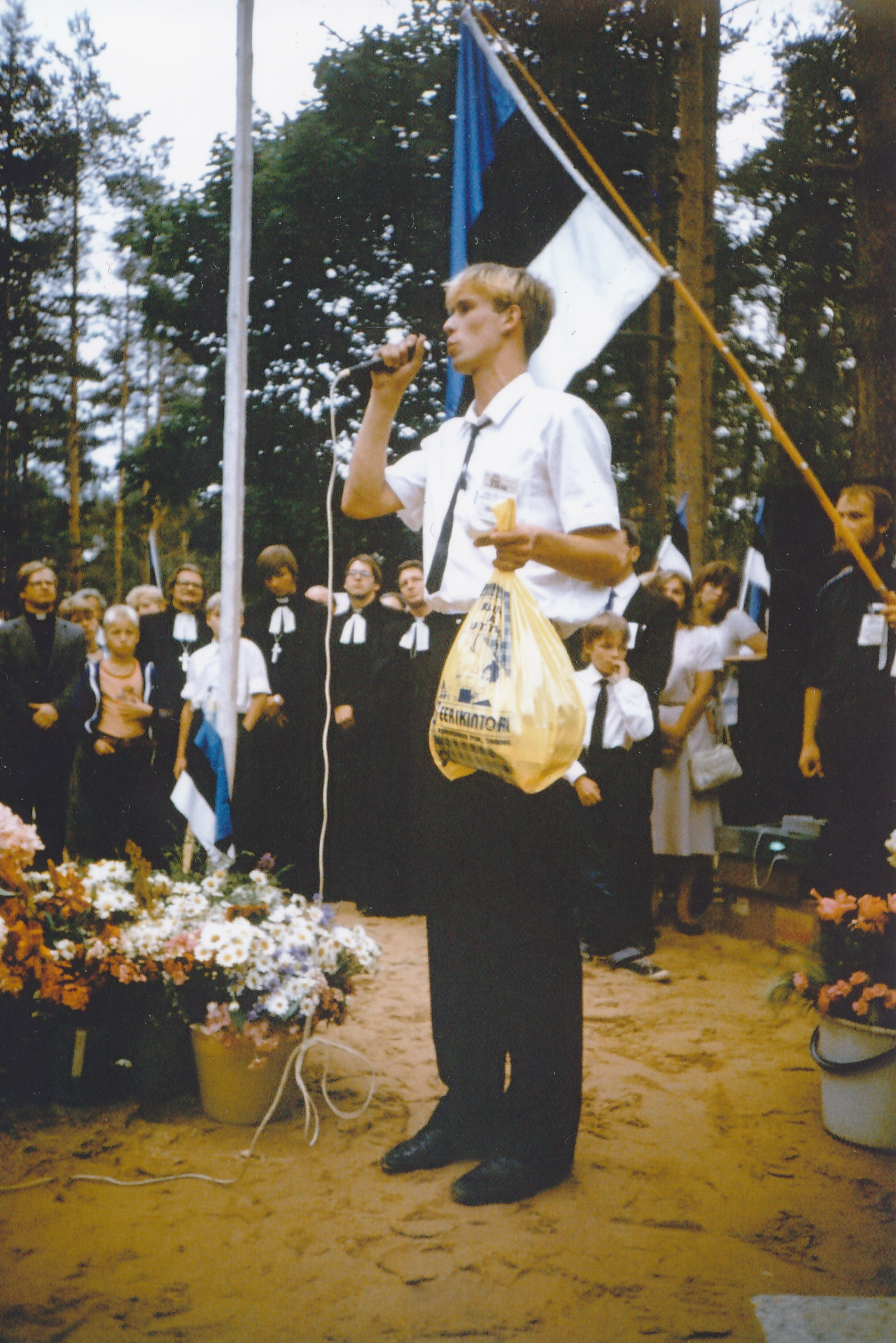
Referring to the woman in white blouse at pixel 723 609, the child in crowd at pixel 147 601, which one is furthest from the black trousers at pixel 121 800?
the woman in white blouse at pixel 723 609

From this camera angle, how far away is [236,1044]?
2.84 m

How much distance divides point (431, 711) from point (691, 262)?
655 cm

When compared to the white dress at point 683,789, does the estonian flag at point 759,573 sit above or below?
above

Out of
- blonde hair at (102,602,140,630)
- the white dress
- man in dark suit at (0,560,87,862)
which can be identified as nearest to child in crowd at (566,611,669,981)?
the white dress

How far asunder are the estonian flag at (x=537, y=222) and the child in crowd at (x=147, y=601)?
3252 millimetres

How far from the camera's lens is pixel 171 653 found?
5750 millimetres

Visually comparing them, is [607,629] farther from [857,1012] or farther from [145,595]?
[145,595]

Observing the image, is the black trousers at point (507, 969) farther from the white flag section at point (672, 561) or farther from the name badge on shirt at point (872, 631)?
the white flag section at point (672, 561)

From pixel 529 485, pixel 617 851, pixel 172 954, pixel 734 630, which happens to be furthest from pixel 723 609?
pixel 172 954

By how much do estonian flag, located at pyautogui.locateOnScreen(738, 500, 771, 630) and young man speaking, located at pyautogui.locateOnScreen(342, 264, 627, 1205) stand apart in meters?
4.36

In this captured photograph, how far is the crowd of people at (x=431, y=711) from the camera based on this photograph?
7.83ft

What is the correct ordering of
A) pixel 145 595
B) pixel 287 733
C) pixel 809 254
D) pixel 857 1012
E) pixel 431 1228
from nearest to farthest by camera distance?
pixel 431 1228 → pixel 857 1012 → pixel 287 733 → pixel 145 595 → pixel 809 254

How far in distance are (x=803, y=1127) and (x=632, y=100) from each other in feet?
25.4

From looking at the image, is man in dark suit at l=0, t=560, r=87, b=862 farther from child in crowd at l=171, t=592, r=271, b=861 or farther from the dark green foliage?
the dark green foliage
